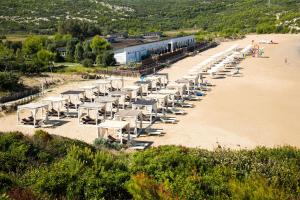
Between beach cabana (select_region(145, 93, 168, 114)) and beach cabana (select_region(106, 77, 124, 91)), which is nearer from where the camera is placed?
beach cabana (select_region(145, 93, 168, 114))

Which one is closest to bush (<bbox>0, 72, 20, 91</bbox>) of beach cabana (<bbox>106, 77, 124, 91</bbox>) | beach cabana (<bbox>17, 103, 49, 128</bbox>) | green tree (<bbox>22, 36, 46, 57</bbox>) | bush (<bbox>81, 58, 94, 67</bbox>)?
beach cabana (<bbox>106, 77, 124, 91</bbox>)

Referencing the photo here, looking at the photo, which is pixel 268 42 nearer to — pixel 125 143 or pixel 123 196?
pixel 125 143

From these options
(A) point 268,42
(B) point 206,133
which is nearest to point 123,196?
(B) point 206,133

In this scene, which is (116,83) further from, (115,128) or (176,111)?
(115,128)

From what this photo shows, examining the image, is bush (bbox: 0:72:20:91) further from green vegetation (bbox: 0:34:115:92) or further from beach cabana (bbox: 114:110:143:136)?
beach cabana (bbox: 114:110:143:136)

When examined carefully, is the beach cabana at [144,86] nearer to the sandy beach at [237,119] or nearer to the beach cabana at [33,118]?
the sandy beach at [237,119]

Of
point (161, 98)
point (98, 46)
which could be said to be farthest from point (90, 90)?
point (98, 46)

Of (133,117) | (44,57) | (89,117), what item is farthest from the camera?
(44,57)
